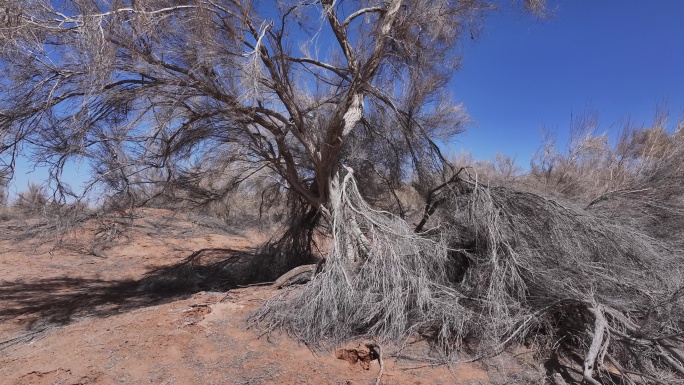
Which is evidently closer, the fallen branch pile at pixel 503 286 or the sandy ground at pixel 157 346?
the sandy ground at pixel 157 346

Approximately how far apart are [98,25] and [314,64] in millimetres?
3880

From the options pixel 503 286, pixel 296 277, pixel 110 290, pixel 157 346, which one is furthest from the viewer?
pixel 110 290

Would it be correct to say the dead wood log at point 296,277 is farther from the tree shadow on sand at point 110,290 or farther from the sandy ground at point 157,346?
the tree shadow on sand at point 110,290

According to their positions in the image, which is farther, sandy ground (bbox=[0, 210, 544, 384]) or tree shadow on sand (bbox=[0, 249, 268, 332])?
tree shadow on sand (bbox=[0, 249, 268, 332])

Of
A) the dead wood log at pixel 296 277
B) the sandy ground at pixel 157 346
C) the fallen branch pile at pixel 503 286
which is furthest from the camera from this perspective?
the dead wood log at pixel 296 277

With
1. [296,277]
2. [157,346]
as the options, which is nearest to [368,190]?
[296,277]

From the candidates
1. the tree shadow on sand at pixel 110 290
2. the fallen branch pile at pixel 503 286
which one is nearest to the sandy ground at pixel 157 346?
the tree shadow on sand at pixel 110 290

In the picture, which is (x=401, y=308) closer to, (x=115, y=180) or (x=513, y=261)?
(x=513, y=261)

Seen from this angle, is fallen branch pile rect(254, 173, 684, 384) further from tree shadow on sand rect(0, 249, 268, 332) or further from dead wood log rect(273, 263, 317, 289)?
tree shadow on sand rect(0, 249, 268, 332)

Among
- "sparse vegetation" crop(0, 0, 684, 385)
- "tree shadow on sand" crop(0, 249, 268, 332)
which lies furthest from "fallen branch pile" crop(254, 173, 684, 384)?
"tree shadow on sand" crop(0, 249, 268, 332)

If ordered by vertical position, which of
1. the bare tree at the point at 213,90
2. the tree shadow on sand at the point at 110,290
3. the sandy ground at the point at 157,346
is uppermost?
the bare tree at the point at 213,90

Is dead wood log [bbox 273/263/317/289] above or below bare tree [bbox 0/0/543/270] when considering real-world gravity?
below

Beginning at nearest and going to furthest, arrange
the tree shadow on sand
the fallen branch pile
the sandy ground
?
1. the sandy ground
2. the fallen branch pile
3. the tree shadow on sand

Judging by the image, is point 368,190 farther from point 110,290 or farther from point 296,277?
point 110,290
